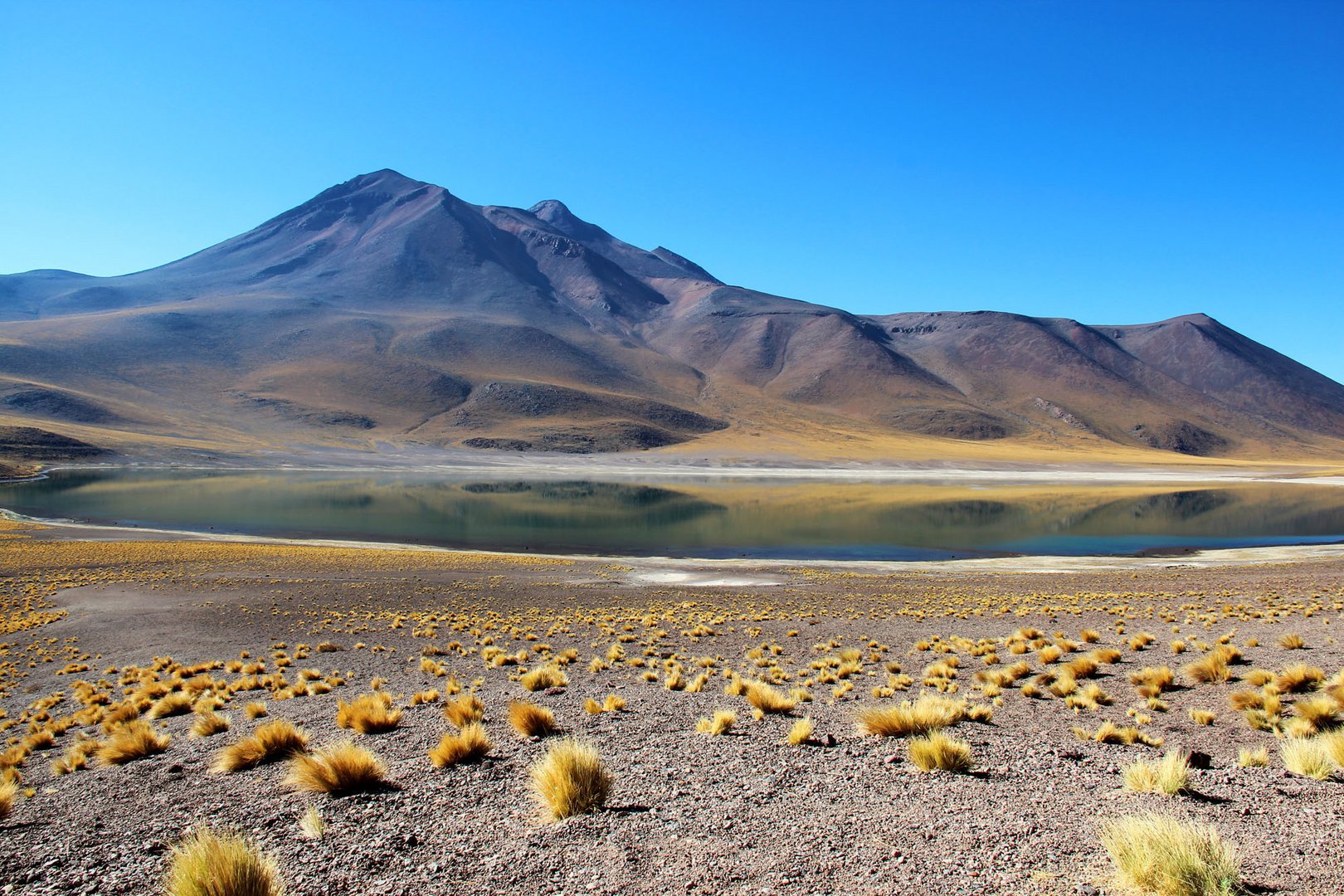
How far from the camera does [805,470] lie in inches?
4023

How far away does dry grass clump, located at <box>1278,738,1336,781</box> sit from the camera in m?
5.37

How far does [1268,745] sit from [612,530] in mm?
37504

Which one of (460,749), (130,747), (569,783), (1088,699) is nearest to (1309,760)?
(1088,699)

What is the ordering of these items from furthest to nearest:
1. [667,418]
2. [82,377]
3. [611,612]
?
[667,418]
[82,377]
[611,612]

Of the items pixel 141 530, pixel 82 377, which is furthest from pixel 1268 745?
pixel 82 377

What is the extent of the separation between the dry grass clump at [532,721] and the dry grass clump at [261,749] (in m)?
1.87

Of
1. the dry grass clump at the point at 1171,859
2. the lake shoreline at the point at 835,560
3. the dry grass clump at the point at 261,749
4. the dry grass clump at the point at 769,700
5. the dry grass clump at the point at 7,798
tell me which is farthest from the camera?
the lake shoreline at the point at 835,560

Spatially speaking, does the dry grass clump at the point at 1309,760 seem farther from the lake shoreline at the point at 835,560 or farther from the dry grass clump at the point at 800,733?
the lake shoreline at the point at 835,560

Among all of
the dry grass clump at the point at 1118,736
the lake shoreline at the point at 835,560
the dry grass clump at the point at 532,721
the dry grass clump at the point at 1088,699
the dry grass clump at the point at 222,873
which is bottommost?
the lake shoreline at the point at 835,560

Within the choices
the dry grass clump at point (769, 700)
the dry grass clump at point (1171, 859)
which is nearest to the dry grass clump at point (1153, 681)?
the dry grass clump at point (769, 700)

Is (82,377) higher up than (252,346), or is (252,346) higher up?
(252,346)

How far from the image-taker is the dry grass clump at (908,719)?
6969mm

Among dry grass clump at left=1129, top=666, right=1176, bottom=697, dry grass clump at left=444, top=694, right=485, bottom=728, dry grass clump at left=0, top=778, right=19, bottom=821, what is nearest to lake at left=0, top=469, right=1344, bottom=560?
dry grass clump at left=1129, top=666, right=1176, bottom=697

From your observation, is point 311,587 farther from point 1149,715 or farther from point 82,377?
point 82,377
